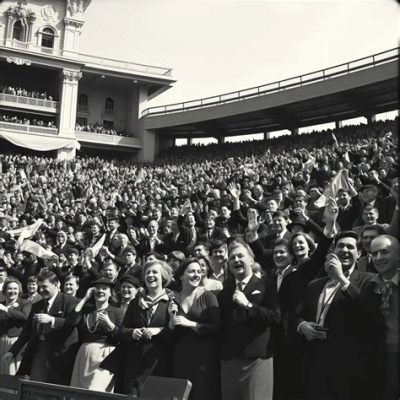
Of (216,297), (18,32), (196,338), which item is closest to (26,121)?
(18,32)

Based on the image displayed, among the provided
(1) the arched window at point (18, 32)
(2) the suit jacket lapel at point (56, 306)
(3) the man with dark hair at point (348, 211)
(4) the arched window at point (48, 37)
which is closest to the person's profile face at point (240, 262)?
(2) the suit jacket lapel at point (56, 306)

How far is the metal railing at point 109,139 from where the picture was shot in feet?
132

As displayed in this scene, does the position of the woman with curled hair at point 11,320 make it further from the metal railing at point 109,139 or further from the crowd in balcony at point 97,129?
the crowd in balcony at point 97,129

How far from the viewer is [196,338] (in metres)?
4.26

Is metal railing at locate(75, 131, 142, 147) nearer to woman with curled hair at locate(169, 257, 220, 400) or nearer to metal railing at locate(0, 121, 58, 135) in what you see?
metal railing at locate(0, 121, 58, 135)

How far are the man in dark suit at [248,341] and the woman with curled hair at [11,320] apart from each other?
2971 mm

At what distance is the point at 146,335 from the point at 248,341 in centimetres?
91

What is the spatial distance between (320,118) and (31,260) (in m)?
27.6

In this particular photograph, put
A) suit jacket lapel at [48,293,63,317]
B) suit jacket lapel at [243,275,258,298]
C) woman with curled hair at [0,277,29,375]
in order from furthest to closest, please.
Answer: woman with curled hair at [0,277,29,375] → suit jacket lapel at [48,293,63,317] → suit jacket lapel at [243,275,258,298]

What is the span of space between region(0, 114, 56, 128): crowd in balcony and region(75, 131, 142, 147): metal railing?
7.29 feet

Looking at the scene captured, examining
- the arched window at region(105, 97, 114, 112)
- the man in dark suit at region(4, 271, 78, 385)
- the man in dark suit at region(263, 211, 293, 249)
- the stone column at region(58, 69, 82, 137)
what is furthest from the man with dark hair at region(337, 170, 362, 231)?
the arched window at region(105, 97, 114, 112)

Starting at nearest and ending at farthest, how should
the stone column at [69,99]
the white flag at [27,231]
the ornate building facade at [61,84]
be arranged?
the white flag at [27,231]
the ornate building facade at [61,84]
the stone column at [69,99]

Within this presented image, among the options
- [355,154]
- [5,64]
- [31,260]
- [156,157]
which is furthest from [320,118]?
[31,260]

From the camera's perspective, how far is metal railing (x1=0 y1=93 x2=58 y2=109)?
38.4 metres
